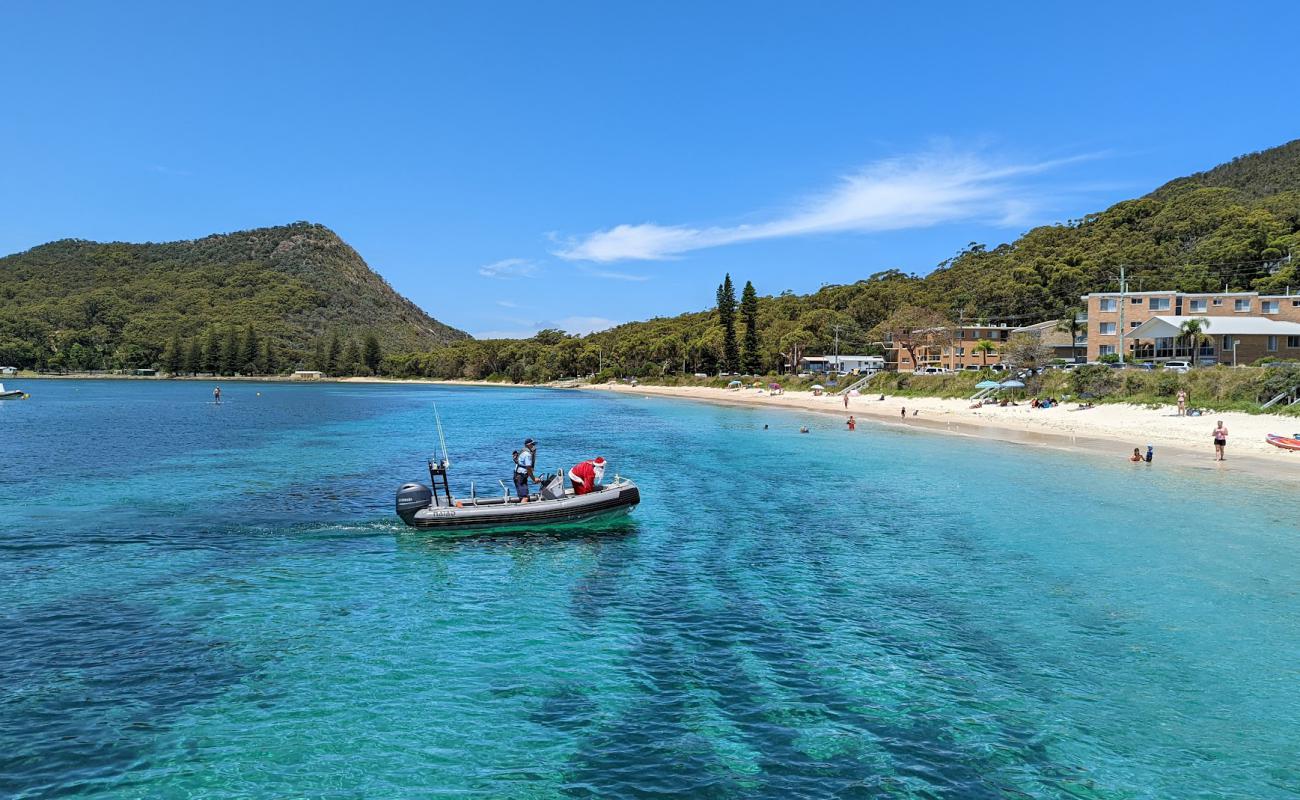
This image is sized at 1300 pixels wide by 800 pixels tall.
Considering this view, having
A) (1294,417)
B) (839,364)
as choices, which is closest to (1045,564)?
(1294,417)

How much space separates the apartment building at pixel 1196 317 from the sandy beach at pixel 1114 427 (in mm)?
15832

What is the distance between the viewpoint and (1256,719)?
10930mm

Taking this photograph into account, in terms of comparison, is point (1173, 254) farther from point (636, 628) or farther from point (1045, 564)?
point (636, 628)

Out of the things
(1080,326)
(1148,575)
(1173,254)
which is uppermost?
(1173,254)

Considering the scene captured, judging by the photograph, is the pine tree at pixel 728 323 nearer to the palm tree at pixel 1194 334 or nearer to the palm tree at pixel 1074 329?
the palm tree at pixel 1074 329

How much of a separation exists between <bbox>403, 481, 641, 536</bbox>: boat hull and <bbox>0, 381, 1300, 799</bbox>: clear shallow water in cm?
66

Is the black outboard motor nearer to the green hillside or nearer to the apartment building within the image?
the apartment building

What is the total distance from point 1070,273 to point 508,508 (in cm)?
13288

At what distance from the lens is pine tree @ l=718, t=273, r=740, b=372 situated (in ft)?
464

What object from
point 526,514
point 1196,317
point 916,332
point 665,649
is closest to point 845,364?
point 916,332

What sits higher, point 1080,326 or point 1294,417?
point 1080,326

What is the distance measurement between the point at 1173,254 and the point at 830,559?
440 ft

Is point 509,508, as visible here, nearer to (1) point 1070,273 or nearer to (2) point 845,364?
(2) point 845,364

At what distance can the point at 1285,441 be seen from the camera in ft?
122
